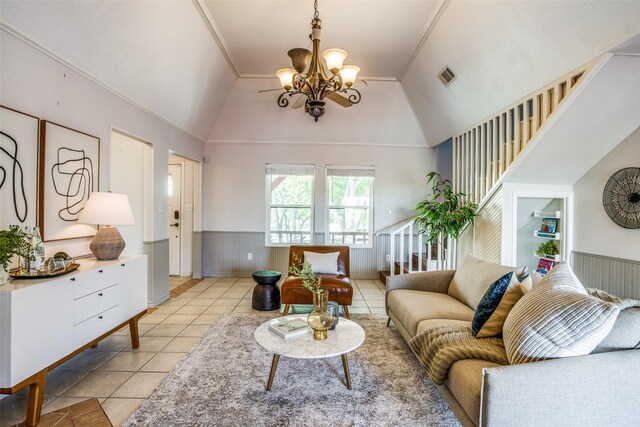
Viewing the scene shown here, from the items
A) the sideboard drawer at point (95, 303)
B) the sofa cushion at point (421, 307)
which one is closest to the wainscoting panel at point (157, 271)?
the sideboard drawer at point (95, 303)

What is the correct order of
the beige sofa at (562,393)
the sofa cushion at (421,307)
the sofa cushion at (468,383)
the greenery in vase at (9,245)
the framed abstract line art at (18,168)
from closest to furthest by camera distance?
the beige sofa at (562,393) → the sofa cushion at (468,383) → the greenery in vase at (9,245) → the framed abstract line art at (18,168) → the sofa cushion at (421,307)

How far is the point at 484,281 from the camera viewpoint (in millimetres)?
2486

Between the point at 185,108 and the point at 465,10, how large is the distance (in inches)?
142

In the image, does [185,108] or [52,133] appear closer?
[52,133]

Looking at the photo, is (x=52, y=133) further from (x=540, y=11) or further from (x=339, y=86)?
(x=540, y=11)

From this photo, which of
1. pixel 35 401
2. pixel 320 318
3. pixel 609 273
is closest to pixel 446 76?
pixel 609 273

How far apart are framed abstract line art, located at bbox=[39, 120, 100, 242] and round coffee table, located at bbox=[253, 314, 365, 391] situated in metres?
1.86

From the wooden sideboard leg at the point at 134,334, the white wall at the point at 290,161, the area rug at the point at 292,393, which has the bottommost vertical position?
the area rug at the point at 292,393

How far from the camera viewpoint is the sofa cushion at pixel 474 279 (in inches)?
96.1

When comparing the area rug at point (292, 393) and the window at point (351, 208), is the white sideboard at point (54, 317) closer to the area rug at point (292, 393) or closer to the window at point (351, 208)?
the area rug at point (292, 393)

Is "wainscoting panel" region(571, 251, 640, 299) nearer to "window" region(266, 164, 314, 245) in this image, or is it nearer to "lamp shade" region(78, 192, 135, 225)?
"window" region(266, 164, 314, 245)

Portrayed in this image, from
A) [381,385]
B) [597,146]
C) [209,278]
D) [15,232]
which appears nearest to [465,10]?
[597,146]

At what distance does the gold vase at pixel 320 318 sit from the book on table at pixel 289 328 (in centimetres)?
9

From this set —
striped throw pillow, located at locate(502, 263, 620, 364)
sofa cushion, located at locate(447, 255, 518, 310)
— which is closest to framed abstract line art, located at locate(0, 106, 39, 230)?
striped throw pillow, located at locate(502, 263, 620, 364)
